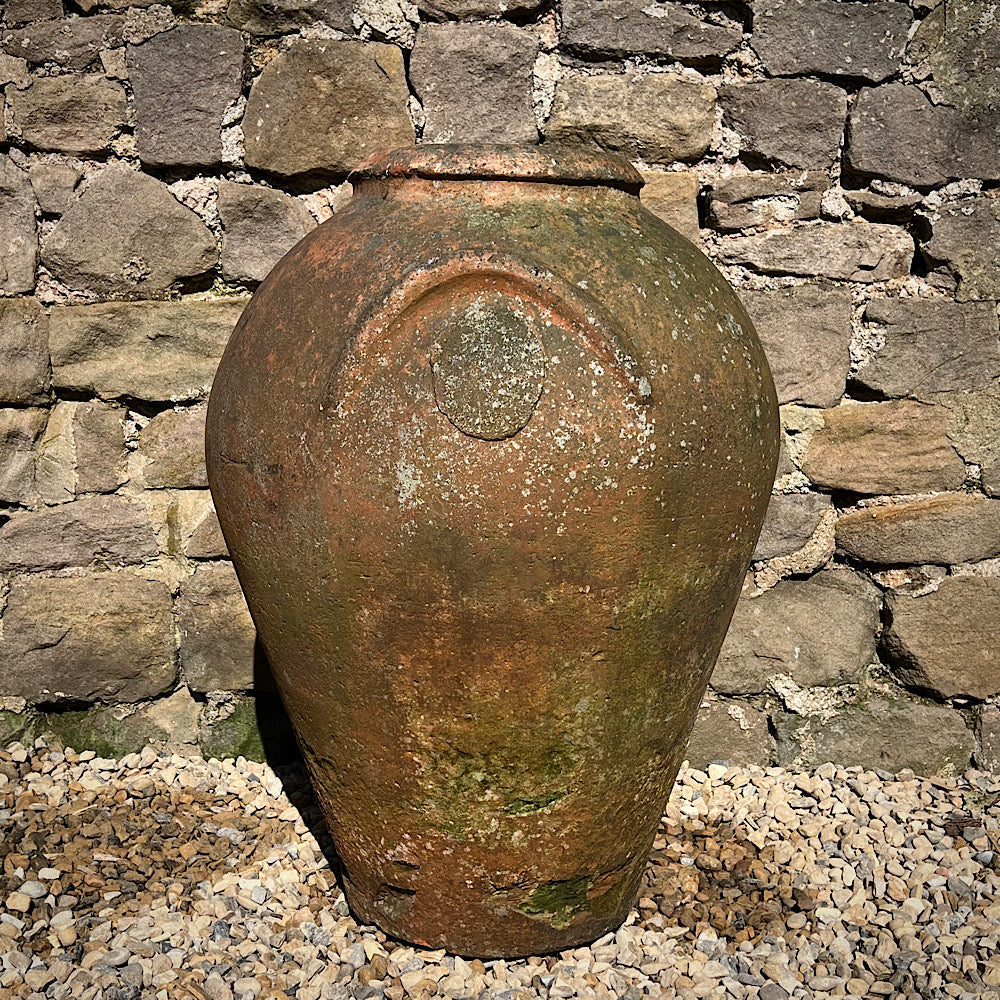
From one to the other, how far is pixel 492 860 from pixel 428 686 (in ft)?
1.08

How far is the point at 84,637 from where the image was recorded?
2422 millimetres

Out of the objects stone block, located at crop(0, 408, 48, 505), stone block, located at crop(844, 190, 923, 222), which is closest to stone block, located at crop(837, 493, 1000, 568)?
stone block, located at crop(844, 190, 923, 222)

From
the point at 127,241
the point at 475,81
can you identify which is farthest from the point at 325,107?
the point at 127,241

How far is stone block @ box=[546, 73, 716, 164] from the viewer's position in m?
2.22

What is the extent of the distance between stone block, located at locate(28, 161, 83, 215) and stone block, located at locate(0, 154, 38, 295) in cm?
2

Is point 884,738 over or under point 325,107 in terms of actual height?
under

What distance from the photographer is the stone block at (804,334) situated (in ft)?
7.55

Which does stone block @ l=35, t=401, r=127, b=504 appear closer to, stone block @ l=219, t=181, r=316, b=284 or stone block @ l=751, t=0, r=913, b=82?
stone block @ l=219, t=181, r=316, b=284

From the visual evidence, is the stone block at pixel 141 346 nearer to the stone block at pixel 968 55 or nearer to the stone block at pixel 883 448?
the stone block at pixel 883 448

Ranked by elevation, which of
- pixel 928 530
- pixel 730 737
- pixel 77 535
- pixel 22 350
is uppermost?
pixel 22 350

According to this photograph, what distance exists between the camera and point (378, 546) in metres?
1.46

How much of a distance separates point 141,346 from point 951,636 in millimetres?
1950

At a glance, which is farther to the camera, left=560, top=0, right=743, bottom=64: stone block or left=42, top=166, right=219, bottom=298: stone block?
left=42, top=166, right=219, bottom=298: stone block

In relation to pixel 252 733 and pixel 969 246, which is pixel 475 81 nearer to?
pixel 969 246
